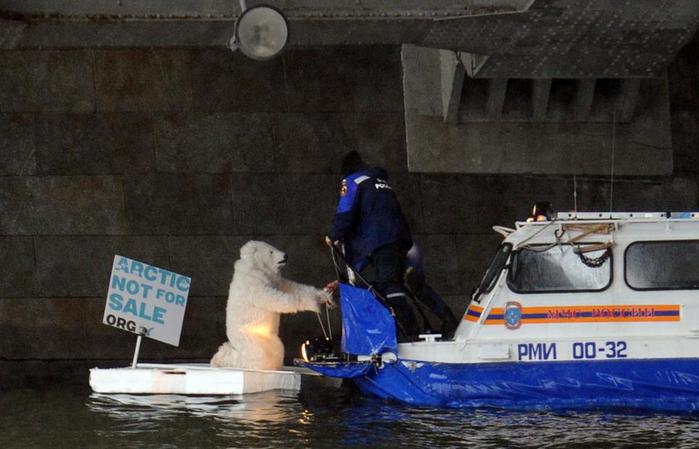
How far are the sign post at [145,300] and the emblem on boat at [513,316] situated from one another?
3.40 m

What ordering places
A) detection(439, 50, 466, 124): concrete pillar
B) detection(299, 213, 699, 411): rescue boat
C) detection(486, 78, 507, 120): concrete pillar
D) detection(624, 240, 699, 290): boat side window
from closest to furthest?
detection(299, 213, 699, 411): rescue boat, detection(624, 240, 699, 290): boat side window, detection(439, 50, 466, 124): concrete pillar, detection(486, 78, 507, 120): concrete pillar

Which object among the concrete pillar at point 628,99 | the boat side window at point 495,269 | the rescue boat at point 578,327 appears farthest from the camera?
the concrete pillar at point 628,99

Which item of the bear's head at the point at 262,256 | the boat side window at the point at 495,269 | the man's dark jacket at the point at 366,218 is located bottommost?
the boat side window at the point at 495,269

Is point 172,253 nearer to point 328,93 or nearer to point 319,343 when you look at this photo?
point 328,93

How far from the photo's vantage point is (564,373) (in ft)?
35.9

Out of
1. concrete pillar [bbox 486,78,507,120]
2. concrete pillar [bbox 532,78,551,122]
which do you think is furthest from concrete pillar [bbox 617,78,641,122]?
concrete pillar [bbox 486,78,507,120]

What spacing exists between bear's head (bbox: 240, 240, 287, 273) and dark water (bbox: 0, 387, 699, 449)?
4.15 ft

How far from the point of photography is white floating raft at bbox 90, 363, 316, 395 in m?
12.0

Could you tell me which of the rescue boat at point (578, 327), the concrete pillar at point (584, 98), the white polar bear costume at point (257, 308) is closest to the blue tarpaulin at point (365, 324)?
the rescue boat at point (578, 327)

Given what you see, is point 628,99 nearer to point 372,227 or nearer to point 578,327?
point 372,227

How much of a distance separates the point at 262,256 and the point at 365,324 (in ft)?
4.74

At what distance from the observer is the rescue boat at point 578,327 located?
10.9 metres

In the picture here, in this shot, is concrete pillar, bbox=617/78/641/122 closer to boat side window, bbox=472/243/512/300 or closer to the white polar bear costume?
boat side window, bbox=472/243/512/300

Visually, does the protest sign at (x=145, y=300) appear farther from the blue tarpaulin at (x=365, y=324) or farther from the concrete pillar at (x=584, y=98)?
the concrete pillar at (x=584, y=98)
